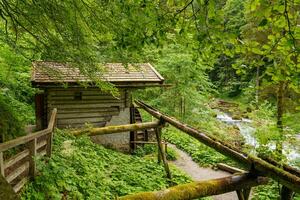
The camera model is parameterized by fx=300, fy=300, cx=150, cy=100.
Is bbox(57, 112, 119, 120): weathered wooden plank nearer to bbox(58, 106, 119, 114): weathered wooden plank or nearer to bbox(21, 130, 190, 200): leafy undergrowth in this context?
bbox(58, 106, 119, 114): weathered wooden plank

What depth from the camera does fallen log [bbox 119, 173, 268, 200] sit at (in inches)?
163

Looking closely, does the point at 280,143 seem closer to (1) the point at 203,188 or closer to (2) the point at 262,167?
(2) the point at 262,167

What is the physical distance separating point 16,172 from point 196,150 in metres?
11.5

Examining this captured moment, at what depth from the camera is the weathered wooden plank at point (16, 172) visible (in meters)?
5.09

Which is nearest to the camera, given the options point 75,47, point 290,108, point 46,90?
point 75,47

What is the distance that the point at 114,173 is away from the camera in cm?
978

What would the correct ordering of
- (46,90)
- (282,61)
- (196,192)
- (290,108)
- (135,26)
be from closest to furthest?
1. (282,61)
2. (135,26)
3. (196,192)
4. (46,90)
5. (290,108)

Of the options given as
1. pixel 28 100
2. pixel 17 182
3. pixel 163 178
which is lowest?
pixel 163 178

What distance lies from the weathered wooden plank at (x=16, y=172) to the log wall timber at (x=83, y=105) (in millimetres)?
6799

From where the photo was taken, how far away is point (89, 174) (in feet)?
26.6

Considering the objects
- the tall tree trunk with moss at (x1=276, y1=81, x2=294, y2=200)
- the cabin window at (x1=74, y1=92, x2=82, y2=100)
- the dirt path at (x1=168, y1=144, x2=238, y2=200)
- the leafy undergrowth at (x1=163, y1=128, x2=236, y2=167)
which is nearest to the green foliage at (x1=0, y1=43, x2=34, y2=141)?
the cabin window at (x1=74, y1=92, x2=82, y2=100)

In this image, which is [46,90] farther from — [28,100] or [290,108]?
[290,108]

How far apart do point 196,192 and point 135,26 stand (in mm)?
2719

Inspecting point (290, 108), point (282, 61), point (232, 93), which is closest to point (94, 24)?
point (282, 61)
